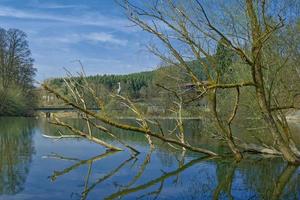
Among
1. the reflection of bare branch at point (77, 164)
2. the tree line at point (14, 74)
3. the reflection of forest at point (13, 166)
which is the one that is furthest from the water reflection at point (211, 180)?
the tree line at point (14, 74)

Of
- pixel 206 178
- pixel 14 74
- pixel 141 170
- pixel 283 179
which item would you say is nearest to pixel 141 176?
pixel 141 170

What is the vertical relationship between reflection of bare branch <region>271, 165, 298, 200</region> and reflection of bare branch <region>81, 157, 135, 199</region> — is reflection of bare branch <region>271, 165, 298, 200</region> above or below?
above

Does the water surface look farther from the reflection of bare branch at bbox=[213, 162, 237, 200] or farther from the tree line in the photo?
the tree line

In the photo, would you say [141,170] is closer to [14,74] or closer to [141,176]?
[141,176]

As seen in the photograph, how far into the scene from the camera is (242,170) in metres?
12.2

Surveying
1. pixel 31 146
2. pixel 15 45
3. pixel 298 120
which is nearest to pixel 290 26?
pixel 31 146

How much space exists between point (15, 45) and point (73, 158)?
128ft

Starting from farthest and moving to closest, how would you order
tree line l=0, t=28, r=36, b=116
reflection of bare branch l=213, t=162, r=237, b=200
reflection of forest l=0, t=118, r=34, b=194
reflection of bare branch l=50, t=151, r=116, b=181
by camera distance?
tree line l=0, t=28, r=36, b=116
reflection of bare branch l=50, t=151, r=116, b=181
reflection of forest l=0, t=118, r=34, b=194
reflection of bare branch l=213, t=162, r=237, b=200

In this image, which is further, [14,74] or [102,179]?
[14,74]

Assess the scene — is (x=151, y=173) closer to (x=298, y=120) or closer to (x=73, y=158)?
(x=73, y=158)

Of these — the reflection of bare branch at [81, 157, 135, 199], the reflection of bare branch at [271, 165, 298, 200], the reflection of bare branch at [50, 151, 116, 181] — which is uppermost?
the reflection of bare branch at [271, 165, 298, 200]

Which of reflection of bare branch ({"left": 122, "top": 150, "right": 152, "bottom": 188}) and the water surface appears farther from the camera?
reflection of bare branch ({"left": 122, "top": 150, "right": 152, "bottom": 188})

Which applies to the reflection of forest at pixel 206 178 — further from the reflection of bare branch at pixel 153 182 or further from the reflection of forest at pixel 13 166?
the reflection of forest at pixel 13 166

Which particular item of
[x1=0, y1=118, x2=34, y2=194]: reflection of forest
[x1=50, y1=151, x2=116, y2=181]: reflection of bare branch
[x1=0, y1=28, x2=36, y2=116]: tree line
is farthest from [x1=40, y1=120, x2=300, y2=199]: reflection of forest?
[x1=0, y1=28, x2=36, y2=116]: tree line
